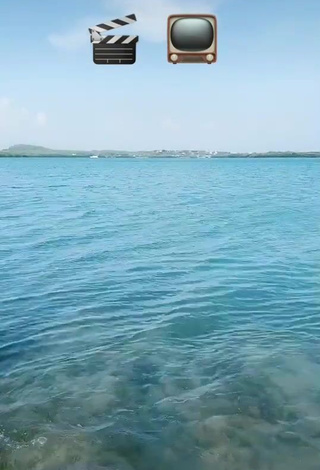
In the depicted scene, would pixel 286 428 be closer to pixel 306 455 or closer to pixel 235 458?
pixel 306 455

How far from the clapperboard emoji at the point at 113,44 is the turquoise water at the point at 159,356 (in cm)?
631

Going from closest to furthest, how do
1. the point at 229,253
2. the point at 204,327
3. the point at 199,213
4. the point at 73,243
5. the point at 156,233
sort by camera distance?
the point at 204,327
the point at 229,253
the point at 73,243
the point at 156,233
the point at 199,213

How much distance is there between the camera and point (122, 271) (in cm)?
2183

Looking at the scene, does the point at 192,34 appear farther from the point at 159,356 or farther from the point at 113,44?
the point at 159,356

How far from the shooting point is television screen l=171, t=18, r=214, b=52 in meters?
4.59

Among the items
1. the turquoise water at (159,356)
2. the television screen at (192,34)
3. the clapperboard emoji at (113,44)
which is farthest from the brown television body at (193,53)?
the turquoise water at (159,356)

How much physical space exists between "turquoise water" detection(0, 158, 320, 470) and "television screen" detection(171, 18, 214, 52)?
658cm

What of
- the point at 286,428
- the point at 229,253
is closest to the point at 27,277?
the point at 229,253

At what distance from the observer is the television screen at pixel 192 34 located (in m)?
4.59

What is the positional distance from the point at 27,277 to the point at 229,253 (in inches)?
399

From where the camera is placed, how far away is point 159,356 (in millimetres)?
12648

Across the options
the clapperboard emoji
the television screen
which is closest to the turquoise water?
the clapperboard emoji

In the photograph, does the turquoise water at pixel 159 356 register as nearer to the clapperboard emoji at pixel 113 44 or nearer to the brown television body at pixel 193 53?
the clapperboard emoji at pixel 113 44

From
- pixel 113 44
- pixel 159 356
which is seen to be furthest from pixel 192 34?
pixel 159 356
